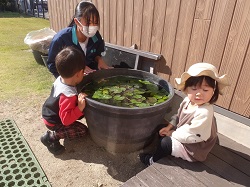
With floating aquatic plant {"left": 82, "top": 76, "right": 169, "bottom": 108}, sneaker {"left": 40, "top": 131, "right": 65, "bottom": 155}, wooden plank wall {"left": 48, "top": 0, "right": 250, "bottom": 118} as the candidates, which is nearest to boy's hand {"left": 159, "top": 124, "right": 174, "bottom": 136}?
floating aquatic plant {"left": 82, "top": 76, "right": 169, "bottom": 108}

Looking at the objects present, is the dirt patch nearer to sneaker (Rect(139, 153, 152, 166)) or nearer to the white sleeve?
sneaker (Rect(139, 153, 152, 166))

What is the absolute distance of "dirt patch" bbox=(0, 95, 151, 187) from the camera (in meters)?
1.92

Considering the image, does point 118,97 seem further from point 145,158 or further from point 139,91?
point 145,158

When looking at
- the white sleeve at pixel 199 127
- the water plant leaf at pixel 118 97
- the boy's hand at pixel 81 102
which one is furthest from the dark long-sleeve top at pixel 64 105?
the white sleeve at pixel 199 127

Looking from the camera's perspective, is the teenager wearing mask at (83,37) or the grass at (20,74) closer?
the teenager wearing mask at (83,37)

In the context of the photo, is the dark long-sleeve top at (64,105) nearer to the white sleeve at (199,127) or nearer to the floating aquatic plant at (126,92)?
the floating aquatic plant at (126,92)

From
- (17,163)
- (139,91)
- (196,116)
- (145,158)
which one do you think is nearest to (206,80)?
(196,116)

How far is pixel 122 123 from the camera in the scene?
183 centimetres

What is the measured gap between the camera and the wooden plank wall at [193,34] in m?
2.00

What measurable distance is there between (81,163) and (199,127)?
1234 mm

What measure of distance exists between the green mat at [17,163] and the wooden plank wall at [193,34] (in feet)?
6.18

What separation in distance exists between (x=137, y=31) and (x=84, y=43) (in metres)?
0.87

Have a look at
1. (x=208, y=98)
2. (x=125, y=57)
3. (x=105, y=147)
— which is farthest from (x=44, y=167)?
(x=125, y=57)

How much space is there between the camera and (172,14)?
250 centimetres
